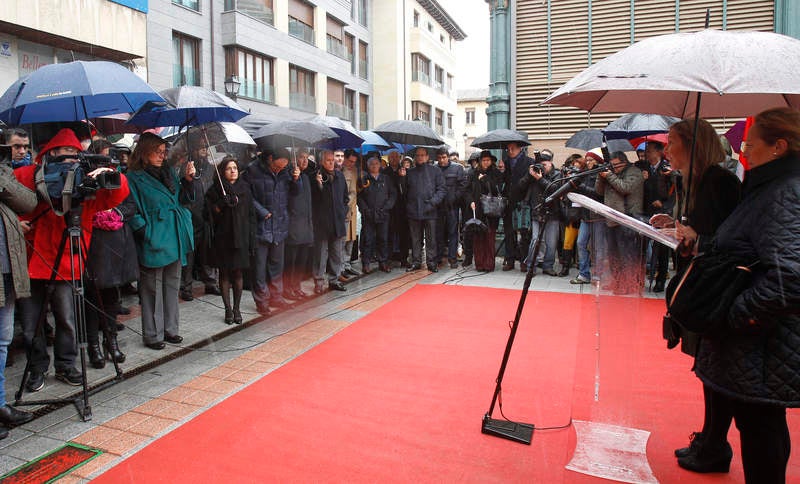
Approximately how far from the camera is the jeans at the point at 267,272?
710cm

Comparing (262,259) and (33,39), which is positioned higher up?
(33,39)

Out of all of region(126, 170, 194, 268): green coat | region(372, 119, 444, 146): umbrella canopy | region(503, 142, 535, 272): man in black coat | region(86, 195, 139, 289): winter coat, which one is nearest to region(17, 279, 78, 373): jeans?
region(86, 195, 139, 289): winter coat

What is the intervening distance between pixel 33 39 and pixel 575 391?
1478 centimetres

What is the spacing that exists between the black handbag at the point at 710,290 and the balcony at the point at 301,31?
85.1 ft

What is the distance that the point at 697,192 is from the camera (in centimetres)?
300

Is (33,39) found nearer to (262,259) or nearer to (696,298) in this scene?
(262,259)

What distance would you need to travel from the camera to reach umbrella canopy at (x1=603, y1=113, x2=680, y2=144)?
8.38 m

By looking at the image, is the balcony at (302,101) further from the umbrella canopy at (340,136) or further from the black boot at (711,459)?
the black boot at (711,459)

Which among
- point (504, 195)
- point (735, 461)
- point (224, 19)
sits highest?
point (224, 19)

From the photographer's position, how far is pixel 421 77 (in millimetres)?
39594

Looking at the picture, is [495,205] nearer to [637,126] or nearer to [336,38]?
[637,126]

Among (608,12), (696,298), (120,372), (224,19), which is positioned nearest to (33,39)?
(224,19)

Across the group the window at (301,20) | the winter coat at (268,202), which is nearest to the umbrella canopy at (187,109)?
the winter coat at (268,202)

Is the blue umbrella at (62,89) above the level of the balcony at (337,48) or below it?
below
